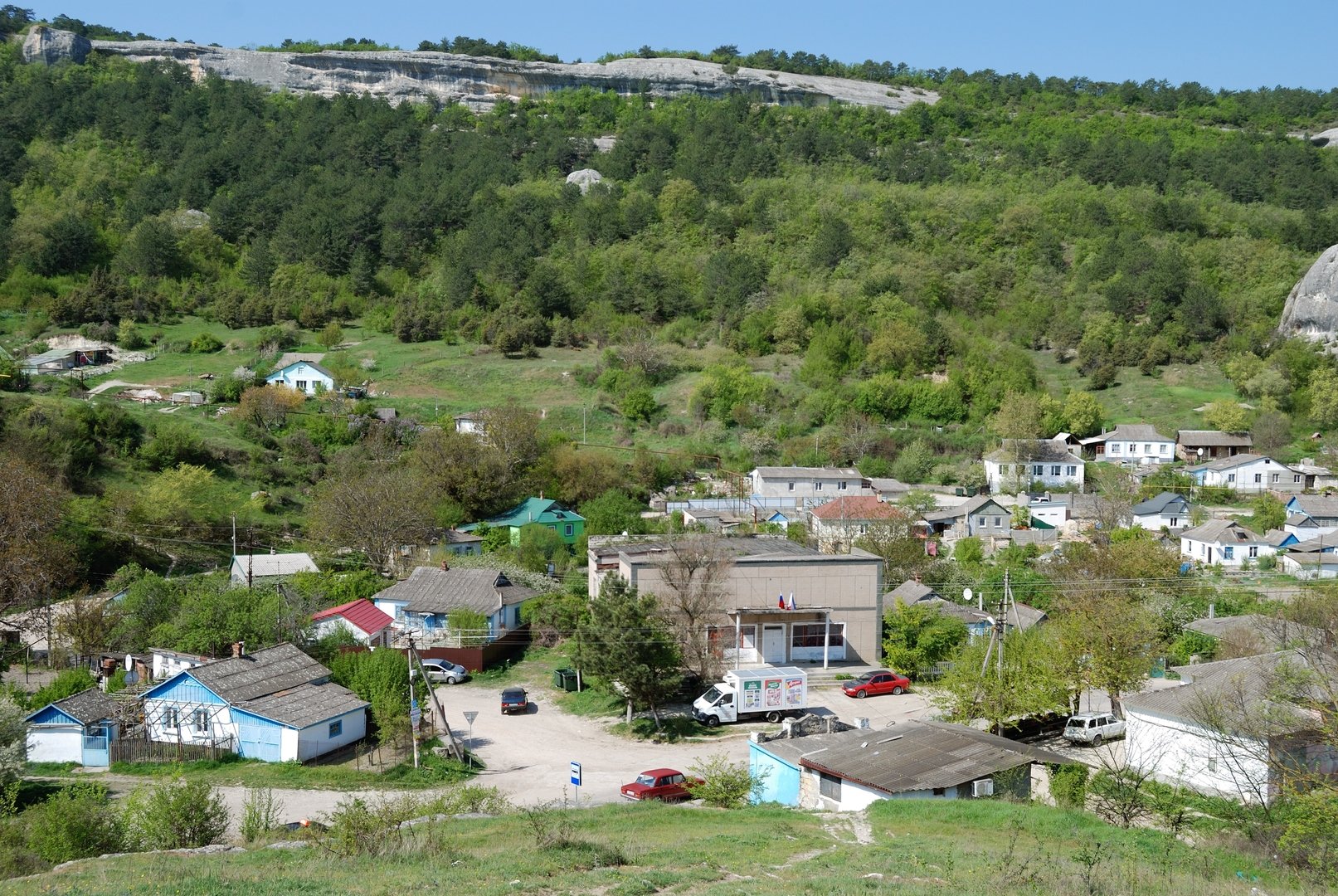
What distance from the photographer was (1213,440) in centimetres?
4288

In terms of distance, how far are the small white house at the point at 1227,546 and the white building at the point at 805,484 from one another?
31.3ft

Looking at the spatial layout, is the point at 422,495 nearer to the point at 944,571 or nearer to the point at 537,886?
the point at 944,571

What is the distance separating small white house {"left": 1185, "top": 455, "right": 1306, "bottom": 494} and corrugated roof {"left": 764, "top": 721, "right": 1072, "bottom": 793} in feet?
93.1

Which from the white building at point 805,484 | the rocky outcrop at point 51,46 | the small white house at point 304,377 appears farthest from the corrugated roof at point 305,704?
the rocky outcrop at point 51,46

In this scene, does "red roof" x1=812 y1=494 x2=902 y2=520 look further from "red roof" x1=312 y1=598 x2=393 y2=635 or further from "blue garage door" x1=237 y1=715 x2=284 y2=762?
"blue garage door" x1=237 y1=715 x2=284 y2=762

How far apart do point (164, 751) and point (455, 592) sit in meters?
7.50

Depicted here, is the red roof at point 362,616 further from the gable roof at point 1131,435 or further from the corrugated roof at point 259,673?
the gable roof at point 1131,435

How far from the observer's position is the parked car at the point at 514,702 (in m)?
19.4

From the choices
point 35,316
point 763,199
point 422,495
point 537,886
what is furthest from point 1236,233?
point 537,886

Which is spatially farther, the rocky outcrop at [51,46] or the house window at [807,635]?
the rocky outcrop at [51,46]

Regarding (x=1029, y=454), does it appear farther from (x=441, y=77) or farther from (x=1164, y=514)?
(x=441, y=77)

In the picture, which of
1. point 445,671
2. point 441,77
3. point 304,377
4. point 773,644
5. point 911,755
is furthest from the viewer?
point 441,77

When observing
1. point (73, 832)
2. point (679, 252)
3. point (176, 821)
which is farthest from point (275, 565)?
point (679, 252)

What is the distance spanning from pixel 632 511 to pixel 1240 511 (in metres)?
19.5
